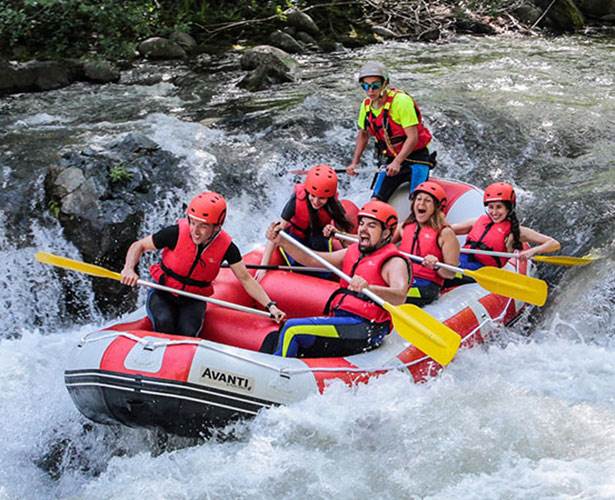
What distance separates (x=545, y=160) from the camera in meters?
8.84

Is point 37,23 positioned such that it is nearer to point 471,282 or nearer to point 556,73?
point 556,73

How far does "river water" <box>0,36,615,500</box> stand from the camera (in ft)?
14.8

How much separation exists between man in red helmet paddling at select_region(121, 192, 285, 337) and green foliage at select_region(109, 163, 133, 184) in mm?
2303

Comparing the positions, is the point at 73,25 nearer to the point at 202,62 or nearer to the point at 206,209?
the point at 202,62

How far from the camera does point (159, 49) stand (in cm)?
1245

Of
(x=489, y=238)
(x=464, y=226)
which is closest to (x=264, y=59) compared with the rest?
(x=464, y=226)

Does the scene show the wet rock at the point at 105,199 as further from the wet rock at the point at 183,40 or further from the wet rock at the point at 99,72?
the wet rock at the point at 183,40

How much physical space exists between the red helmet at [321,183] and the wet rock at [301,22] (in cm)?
848

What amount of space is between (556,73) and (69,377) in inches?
350

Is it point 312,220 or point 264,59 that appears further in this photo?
point 264,59

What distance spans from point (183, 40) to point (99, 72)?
196cm

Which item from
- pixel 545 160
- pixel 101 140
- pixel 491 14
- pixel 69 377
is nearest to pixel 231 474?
pixel 69 377

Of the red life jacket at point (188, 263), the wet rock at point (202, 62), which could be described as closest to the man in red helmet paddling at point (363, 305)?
the red life jacket at point (188, 263)

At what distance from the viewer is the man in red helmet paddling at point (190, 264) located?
5062 mm
